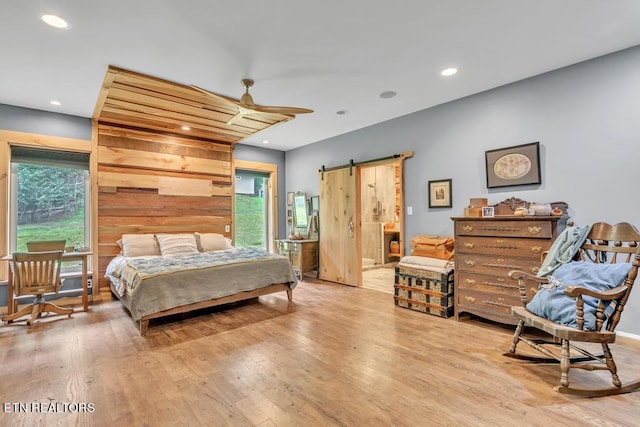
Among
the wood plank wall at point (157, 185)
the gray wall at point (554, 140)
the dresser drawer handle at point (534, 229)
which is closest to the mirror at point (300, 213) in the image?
the wood plank wall at point (157, 185)

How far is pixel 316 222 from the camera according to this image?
19.9 feet

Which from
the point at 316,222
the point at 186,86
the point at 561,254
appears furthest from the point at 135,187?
the point at 561,254

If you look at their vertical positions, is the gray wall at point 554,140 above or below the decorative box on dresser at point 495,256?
above

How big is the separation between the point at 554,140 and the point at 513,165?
0.44 meters

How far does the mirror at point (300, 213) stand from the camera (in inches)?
248

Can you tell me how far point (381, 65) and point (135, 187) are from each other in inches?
164

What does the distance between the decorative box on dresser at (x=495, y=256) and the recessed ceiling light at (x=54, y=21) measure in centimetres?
404

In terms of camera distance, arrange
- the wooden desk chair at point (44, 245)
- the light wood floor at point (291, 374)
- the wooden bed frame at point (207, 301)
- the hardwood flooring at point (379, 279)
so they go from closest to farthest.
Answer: the light wood floor at point (291, 374) → the wooden bed frame at point (207, 301) → the wooden desk chair at point (44, 245) → the hardwood flooring at point (379, 279)

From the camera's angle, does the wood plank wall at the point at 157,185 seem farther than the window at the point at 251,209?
No

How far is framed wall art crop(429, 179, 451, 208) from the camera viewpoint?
13.4 ft

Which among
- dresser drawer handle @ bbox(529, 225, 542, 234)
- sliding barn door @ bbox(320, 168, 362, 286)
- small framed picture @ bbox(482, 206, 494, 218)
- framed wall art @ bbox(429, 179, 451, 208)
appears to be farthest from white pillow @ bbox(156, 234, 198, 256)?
dresser drawer handle @ bbox(529, 225, 542, 234)

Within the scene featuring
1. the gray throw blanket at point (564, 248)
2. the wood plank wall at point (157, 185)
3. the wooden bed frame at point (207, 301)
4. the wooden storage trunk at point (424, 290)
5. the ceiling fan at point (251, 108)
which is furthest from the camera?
the wood plank wall at point (157, 185)

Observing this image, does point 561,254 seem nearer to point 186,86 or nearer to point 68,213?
point 186,86

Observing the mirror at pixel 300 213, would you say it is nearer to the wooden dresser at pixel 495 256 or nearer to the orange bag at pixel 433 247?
the orange bag at pixel 433 247
